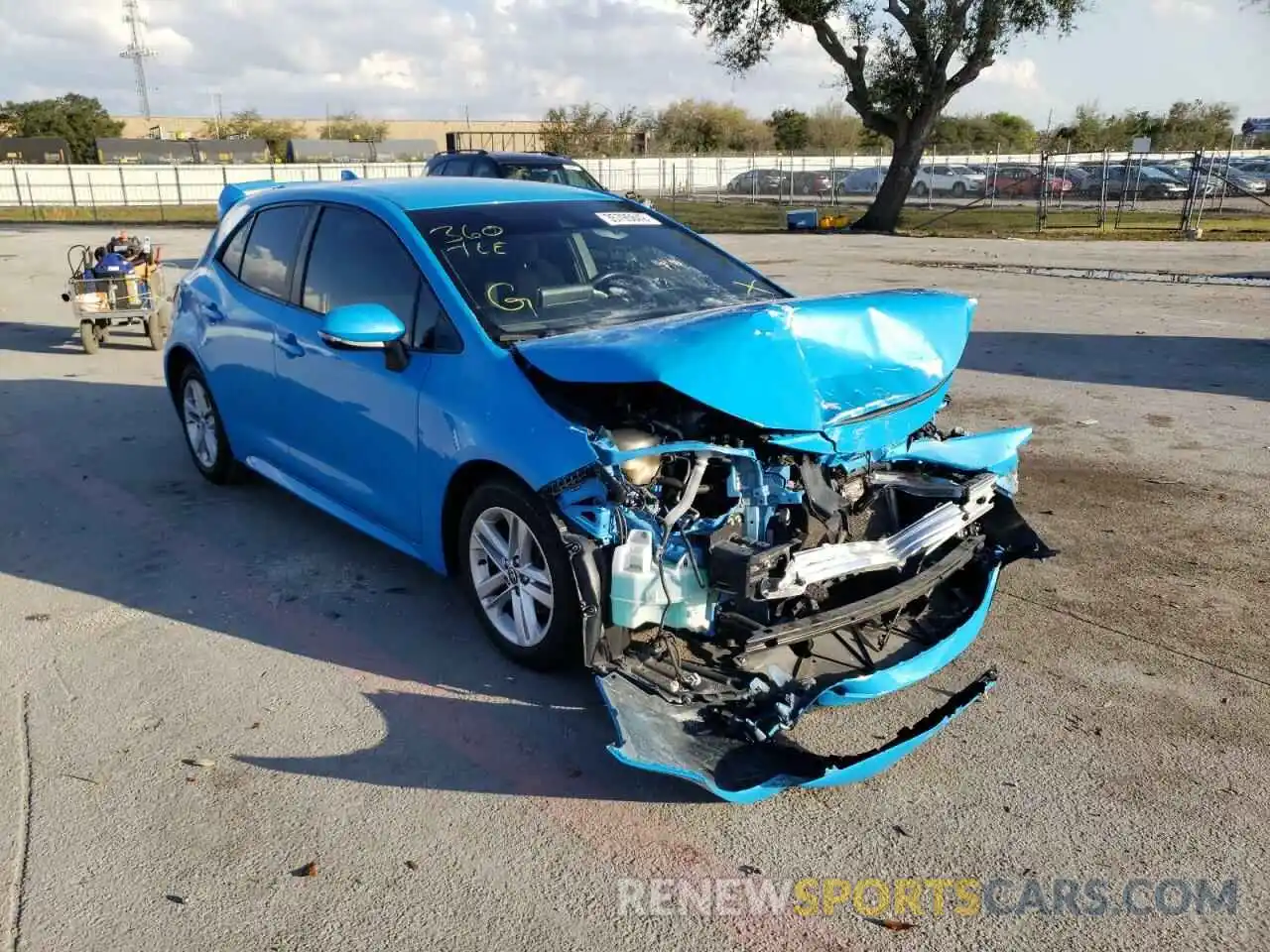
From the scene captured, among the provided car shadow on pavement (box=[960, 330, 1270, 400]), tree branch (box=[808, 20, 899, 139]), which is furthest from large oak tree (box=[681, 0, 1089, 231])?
car shadow on pavement (box=[960, 330, 1270, 400])

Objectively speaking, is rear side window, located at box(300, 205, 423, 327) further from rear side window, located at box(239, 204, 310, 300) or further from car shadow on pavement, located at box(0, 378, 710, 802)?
car shadow on pavement, located at box(0, 378, 710, 802)

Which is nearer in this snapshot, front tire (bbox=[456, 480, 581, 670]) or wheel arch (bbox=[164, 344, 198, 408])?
front tire (bbox=[456, 480, 581, 670])

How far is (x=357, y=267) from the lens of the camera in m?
4.68

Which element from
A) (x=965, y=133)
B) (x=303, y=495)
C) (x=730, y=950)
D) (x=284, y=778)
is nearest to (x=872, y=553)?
(x=730, y=950)

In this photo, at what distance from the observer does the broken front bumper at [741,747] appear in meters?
2.98

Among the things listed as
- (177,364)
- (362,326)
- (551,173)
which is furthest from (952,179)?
(362,326)

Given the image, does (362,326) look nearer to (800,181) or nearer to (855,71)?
(855,71)

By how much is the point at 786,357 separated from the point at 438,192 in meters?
2.30

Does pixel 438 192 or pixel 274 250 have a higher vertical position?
pixel 438 192

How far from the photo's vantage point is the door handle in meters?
4.91

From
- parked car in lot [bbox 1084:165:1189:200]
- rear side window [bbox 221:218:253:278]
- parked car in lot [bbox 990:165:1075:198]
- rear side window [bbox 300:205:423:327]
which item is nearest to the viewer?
rear side window [bbox 300:205:423:327]

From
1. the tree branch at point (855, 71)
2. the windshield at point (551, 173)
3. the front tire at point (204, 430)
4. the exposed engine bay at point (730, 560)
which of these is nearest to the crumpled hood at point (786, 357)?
the exposed engine bay at point (730, 560)

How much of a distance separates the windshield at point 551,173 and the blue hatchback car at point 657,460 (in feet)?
34.6

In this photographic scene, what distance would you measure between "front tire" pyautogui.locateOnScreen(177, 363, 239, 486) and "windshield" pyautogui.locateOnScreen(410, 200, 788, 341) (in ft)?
7.84
